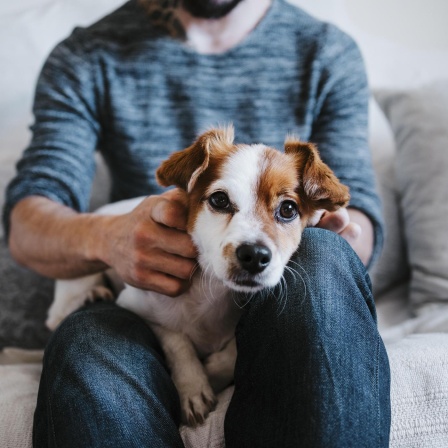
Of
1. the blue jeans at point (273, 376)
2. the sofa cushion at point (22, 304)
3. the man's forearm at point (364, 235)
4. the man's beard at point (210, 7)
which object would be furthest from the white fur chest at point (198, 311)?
the man's beard at point (210, 7)

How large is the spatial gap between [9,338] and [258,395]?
0.87 m

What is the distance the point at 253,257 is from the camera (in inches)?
29.3

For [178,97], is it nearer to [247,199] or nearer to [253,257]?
[247,199]

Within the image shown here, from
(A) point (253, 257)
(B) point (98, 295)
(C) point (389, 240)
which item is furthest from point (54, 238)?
(C) point (389, 240)

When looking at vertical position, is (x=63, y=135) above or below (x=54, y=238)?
above

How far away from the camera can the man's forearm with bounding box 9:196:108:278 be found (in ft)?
3.35

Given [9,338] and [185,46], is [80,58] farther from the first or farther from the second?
[9,338]

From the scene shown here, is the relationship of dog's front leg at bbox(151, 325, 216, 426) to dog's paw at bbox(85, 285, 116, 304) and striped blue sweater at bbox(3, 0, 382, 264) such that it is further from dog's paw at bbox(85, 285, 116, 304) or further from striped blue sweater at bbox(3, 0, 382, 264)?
striped blue sweater at bbox(3, 0, 382, 264)

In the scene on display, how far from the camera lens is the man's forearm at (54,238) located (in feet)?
3.35

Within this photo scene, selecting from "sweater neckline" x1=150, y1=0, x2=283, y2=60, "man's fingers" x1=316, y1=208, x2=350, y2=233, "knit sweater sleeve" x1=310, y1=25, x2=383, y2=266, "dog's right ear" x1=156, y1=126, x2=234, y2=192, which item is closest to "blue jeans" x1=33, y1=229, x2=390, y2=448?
"man's fingers" x1=316, y1=208, x2=350, y2=233

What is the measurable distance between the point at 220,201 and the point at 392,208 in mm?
768

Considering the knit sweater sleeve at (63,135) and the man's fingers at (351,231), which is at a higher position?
the knit sweater sleeve at (63,135)

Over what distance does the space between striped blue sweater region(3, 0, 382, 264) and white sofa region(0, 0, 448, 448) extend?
0.68ft

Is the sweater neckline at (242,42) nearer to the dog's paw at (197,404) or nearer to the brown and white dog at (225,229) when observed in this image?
the brown and white dog at (225,229)
